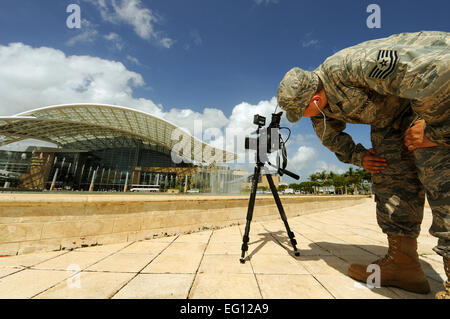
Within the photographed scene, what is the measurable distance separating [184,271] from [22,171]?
1595 inches

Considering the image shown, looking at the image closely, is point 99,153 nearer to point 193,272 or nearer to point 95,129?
point 95,129

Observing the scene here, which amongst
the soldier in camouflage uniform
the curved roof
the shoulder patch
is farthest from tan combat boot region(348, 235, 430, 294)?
the curved roof

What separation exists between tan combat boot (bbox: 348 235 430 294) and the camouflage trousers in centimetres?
10

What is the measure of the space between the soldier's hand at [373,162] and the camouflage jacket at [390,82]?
43 millimetres

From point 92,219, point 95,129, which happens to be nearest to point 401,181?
point 92,219

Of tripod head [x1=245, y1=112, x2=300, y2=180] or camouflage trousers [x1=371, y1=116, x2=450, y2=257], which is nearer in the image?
camouflage trousers [x1=371, y1=116, x2=450, y2=257]

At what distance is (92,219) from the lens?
2209 millimetres

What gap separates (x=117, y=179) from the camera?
3622 cm

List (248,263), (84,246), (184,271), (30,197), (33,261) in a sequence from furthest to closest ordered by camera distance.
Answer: (84,246) < (30,197) < (248,263) < (33,261) < (184,271)

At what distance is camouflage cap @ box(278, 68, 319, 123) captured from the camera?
54.4 inches

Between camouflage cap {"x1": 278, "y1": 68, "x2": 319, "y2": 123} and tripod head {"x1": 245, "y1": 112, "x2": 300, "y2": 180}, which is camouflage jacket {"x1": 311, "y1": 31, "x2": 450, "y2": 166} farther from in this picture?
tripod head {"x1": 245, "y1": 112, "x2": 300, "y2": 180}
